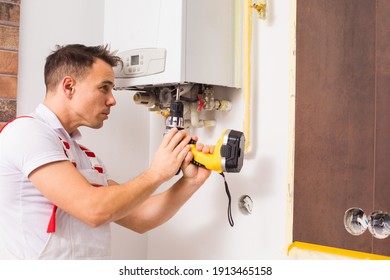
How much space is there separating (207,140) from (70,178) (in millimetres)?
734

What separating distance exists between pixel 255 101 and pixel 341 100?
0.56m

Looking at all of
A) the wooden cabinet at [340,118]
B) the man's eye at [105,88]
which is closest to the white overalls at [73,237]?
the man's eye at [105,88]

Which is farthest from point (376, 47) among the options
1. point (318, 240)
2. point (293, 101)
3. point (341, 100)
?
point (318, 240)

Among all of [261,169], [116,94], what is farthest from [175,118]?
[116,94]

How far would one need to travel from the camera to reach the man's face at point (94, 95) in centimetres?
165

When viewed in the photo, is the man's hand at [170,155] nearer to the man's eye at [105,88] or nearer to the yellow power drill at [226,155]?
the yellow power drill at [226,155]

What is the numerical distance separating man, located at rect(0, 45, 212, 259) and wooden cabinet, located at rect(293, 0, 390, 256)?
38 cm

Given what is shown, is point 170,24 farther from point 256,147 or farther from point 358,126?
point 358,126

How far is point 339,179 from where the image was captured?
1192 millimetres

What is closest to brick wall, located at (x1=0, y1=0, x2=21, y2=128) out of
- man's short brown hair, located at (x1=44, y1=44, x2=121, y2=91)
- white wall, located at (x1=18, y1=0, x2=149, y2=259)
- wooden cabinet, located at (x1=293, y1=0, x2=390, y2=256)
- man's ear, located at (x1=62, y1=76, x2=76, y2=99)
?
white wall, located at (x1=18, y1=0, x2=149, y2=259)

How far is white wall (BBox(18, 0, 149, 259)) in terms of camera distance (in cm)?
196

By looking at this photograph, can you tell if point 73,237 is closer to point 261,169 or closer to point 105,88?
point 105,88

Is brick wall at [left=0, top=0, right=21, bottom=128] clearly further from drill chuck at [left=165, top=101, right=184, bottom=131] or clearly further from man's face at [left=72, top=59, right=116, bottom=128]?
drill chuck at [left=165, top=101, right=184, bottom=131]

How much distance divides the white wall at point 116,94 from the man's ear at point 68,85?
1.32 ft
